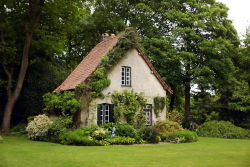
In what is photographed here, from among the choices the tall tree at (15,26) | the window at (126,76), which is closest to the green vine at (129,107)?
the window at (126,76)

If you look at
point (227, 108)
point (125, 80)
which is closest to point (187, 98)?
point (227, 108)

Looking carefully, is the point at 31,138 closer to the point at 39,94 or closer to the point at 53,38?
the point at 39,94

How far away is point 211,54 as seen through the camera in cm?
3344

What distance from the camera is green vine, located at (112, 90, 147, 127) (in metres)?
24.0

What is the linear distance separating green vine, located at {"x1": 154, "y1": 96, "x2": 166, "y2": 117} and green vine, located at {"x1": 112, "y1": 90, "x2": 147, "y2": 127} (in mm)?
1484

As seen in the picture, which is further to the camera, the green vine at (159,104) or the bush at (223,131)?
the bush at (223,131)

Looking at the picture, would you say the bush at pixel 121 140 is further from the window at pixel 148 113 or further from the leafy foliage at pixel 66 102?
the window at pixel 148 113

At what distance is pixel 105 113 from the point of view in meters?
23.9

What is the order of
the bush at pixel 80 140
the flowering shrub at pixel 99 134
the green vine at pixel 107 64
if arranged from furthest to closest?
1. the green vine at pixel 107 64
2. the flowering shrub at pixel 99 134
3. the bush at pixel 80 140

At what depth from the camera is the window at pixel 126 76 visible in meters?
25.2

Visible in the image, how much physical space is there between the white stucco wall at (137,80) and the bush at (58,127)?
103 inches

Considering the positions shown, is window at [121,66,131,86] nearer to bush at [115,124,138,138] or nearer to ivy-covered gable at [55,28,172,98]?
ivy-covered gable at [55,28,172,98]

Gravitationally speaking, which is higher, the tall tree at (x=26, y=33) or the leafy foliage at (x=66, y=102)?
the tall tree at (x=26, y=33)

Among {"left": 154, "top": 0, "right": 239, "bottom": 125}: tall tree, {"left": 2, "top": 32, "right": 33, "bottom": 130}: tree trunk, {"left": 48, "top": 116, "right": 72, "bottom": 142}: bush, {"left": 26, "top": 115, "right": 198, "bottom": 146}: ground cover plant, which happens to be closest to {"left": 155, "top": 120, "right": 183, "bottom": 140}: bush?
{"left": 26, "top": 115, "right": 198, "bottom": 146}: ground cover plant
